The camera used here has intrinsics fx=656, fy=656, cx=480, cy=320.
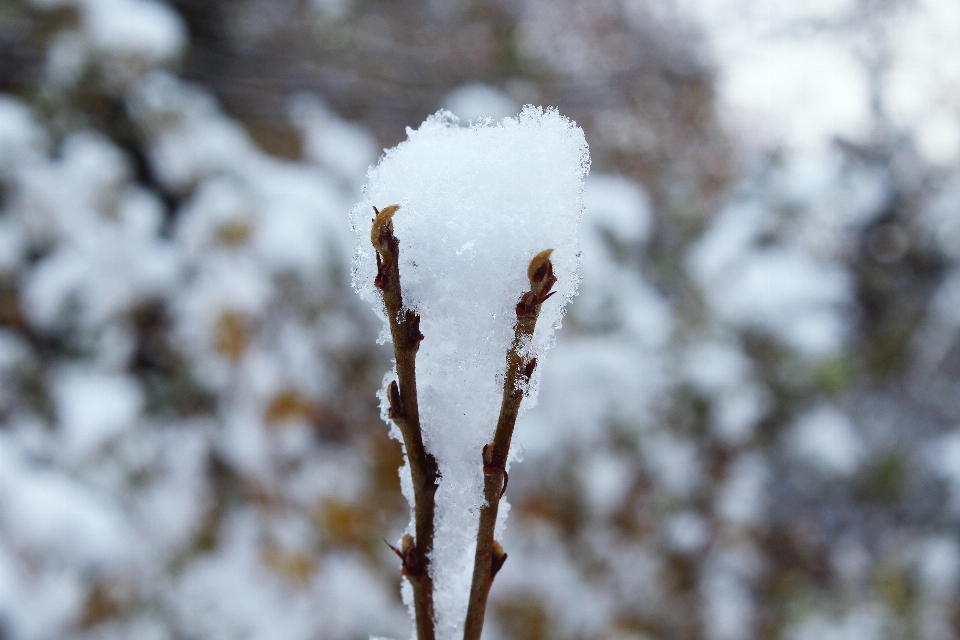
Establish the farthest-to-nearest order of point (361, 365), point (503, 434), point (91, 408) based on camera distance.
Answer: point (361, 365), point (91, 408), point (503, 434)

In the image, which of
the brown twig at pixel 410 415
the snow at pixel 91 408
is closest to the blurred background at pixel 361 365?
the snow at pixel 91 408

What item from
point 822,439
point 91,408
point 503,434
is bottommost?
point 503,434

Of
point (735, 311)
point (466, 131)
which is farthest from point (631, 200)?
point (466, 131)

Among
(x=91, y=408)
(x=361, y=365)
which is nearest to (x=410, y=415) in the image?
(x=91, y=408)

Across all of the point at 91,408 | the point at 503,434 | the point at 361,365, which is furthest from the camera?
→ the point at 361,365

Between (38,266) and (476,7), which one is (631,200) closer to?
(38,266)

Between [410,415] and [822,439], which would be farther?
[822,439]

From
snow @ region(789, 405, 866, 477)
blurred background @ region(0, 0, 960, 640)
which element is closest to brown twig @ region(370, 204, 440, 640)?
blurred background @ region(0, 0, 960, 640)

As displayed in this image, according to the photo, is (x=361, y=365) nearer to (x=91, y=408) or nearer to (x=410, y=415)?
(x=91, y=408)
